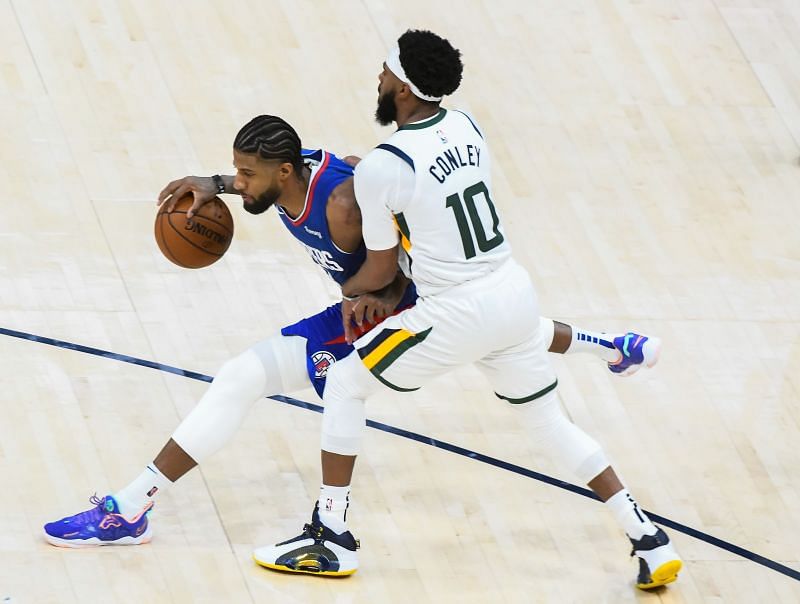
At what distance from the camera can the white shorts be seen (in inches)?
205

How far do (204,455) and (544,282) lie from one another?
286 centimetres

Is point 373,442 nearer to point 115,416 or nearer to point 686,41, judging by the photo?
point 115,416

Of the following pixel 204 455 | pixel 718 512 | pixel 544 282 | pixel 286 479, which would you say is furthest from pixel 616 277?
pixel 204 455

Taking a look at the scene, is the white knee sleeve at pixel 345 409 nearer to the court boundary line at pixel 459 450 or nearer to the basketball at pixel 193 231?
the basketball at pixel 193 231

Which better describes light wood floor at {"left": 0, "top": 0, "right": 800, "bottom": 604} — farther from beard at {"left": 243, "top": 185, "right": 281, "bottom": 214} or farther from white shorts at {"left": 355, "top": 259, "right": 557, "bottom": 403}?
beard at {"left": 243, "top": 185, "right": 281, "bottom": 214}

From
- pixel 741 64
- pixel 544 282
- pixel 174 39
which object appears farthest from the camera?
pixel 741 64

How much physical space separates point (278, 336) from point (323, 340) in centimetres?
17

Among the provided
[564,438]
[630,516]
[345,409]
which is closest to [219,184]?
[345,409]

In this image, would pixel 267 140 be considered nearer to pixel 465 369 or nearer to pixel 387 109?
pixel 387 109

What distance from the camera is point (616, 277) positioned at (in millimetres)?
7938

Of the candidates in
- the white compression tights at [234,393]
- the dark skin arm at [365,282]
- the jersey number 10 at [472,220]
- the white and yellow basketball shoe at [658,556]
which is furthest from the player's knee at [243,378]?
the white and yellow basketball shoe at [658,556]

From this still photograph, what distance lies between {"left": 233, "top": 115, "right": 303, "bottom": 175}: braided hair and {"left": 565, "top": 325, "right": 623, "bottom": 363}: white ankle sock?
5.29ft

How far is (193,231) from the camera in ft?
18.0

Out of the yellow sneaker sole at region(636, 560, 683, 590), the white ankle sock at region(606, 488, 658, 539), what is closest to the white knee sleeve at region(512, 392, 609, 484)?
the white ankle sock at region(606, 488, 658, 539)
